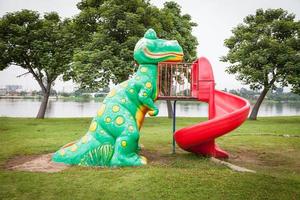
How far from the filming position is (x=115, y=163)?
8500mm

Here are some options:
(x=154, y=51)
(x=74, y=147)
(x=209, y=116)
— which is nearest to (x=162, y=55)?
(x=154, y=51)

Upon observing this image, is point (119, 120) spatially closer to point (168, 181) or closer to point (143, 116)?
point (143, 116)

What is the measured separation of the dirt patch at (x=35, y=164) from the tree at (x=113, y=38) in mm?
10447

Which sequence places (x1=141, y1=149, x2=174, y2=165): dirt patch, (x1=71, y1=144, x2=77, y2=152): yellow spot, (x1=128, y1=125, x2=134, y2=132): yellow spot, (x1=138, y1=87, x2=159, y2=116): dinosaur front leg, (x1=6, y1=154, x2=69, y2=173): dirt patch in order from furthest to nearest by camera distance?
(x1=141, y1=149, x2=174, y2=165): dirt patch → (x1=138, y1=87, x2=159, y2=116): dinosaur front leg → (x1=71, y1=144, x2=77, y2=152): yellow spot → (x1=128, y1=125, x2=134, y2=132): yellow spot → (x1=6, y1=154, x2=69, y2=173): dirt patch

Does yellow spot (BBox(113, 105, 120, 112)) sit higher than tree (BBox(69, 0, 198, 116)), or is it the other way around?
tree (BBox(69, 0, 198, 116))

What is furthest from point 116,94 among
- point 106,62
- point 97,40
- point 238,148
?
point 97,40

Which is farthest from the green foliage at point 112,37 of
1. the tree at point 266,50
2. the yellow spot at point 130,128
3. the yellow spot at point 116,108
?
the yellow spot at point 130,128

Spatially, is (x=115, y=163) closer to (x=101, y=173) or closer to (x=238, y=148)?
(x=101, y=173)

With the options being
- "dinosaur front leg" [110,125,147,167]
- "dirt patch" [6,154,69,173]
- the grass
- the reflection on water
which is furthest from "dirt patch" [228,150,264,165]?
the reflection on water

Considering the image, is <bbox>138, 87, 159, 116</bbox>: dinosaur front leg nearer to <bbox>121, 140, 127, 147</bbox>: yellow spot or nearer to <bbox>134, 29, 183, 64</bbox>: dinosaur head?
<bbox>134, 29, 183, 64</bbox>: dinosaur head

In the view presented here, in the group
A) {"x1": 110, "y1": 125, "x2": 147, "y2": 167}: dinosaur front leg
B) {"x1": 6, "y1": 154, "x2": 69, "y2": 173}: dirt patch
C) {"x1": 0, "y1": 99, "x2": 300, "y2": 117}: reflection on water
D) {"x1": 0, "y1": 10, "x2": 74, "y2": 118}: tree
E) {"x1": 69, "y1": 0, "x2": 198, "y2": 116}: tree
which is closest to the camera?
{"x1": 6, "y1": 154, "x2": 69, "y2": 173}: dirt patch

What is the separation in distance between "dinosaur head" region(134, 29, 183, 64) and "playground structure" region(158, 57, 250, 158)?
0.20 m

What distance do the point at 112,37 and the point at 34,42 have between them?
21.4 feet

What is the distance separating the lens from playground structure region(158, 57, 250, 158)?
28.5 ft
